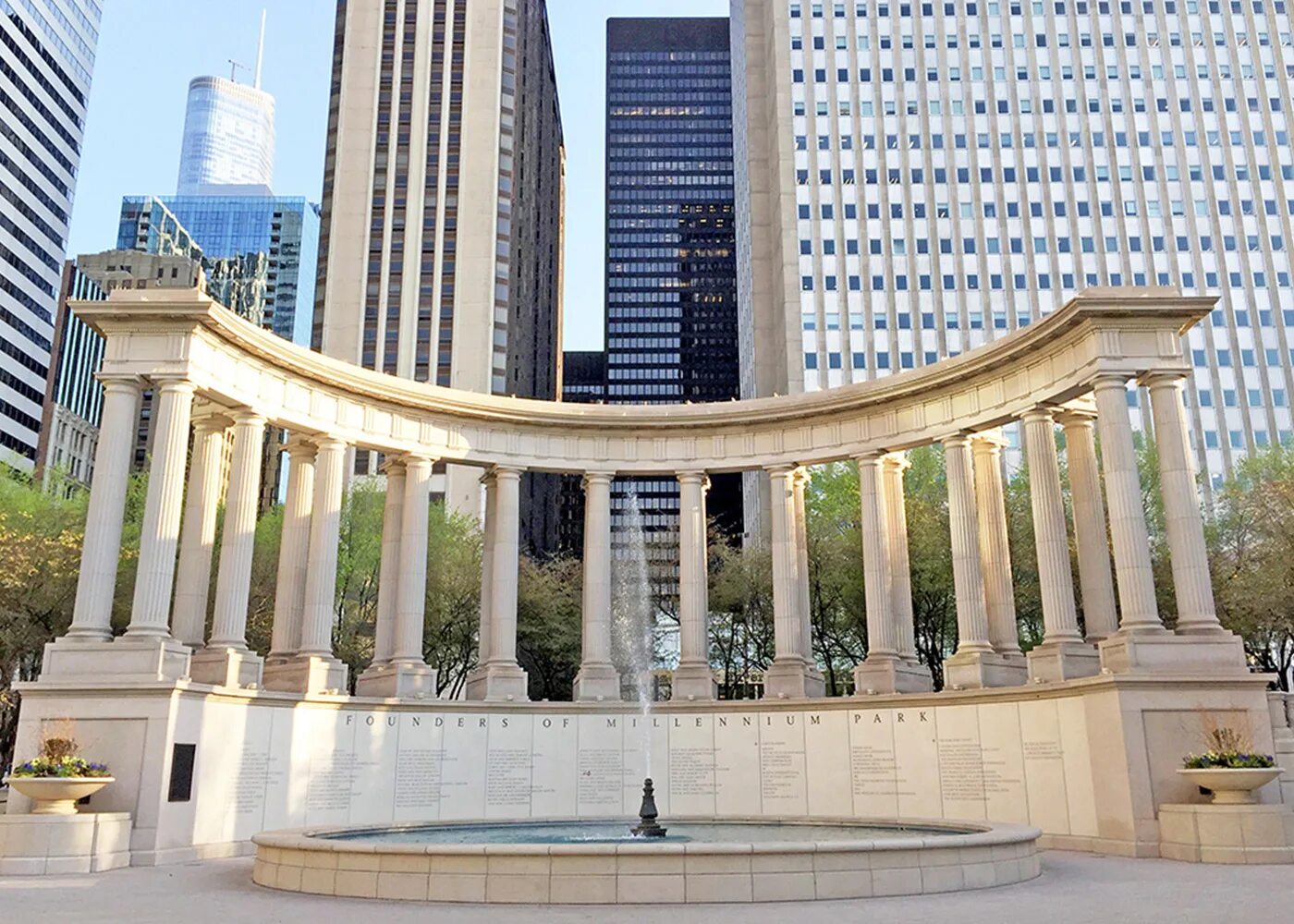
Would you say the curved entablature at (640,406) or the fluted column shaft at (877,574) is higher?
the curved entablature at (640,406)

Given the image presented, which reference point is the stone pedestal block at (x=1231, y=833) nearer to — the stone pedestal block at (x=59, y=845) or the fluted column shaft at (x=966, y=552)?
the fluted column shaft at (x=966, y=552)

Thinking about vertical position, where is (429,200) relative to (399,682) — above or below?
above

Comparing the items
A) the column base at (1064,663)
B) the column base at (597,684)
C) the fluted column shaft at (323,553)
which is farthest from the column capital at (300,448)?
the column base at (1064,663)

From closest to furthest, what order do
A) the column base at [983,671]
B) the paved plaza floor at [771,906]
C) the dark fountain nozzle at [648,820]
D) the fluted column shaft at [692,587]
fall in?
the paved plaza floor at [771,906] < the dark fountain nozzle at [648,820] < the column base at [983,671] < the fluted column shaft at [692,587]

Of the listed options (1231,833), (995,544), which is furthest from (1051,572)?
(1231,833)

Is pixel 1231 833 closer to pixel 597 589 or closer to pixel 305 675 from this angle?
pixel 597 589

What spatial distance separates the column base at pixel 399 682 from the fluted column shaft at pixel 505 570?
296 cm

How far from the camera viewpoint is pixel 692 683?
43.9 m

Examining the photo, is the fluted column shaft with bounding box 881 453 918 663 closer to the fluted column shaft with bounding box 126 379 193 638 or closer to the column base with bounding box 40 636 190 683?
the fluted column shaft with bounding box 126 379 193 638

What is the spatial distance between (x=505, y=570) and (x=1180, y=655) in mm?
25319

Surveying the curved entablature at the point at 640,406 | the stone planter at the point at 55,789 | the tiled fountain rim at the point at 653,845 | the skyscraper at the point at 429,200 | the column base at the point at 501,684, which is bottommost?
the tiled fountain rim at the point at 653,845

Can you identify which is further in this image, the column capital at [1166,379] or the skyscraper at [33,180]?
the skyscraper at [33,180]

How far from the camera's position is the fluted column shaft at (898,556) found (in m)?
42.8

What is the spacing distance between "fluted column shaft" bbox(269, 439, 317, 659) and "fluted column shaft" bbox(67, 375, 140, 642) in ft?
24.8
